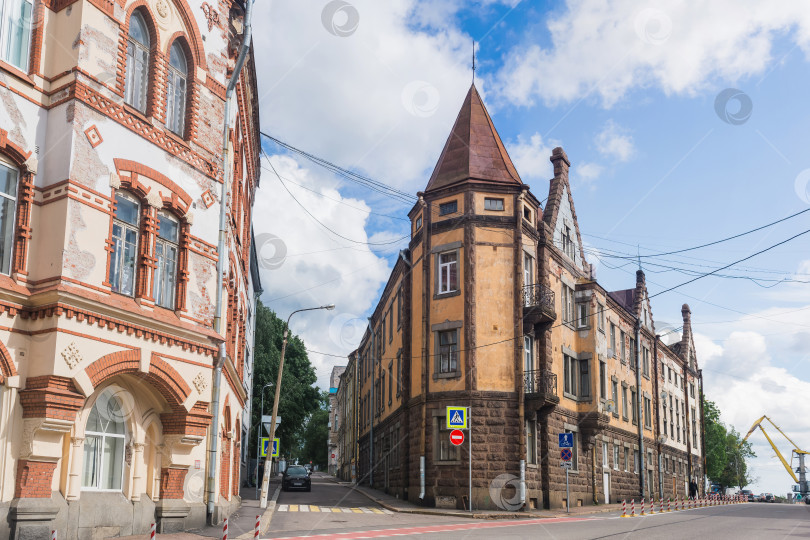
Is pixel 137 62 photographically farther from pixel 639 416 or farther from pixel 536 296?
pixel 639 416

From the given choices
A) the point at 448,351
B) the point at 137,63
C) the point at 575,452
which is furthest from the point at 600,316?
the point at 137,63

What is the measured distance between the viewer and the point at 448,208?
3316 cm

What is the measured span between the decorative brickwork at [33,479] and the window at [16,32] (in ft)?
23.6

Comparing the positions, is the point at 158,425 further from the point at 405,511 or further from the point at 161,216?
the point at 405,511

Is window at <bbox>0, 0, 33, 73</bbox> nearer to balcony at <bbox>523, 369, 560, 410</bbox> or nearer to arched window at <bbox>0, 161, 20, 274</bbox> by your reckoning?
arched window at <bbox>0, 161, 20, 274</bbox>

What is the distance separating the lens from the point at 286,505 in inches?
1219

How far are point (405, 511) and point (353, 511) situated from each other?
1.91m

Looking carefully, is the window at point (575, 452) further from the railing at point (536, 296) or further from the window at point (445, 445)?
the window at point (445, 445)

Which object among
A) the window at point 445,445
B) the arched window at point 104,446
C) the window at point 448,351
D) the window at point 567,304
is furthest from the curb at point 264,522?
the window at point 567,304

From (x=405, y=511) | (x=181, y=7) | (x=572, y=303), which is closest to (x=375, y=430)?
(x=572, y=303)

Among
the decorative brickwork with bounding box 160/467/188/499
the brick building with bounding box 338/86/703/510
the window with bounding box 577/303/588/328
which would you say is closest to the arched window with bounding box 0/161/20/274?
the decorative brickwork with bounding box 160/467/188/499

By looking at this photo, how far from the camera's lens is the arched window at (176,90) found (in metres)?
17.4

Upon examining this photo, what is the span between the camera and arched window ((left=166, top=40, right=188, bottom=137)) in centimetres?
1744

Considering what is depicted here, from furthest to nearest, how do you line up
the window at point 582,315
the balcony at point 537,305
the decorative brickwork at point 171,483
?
1. the window at point 582,315
2. the balcony at point 537,305
3. the decorative brickwork at point 171,483
